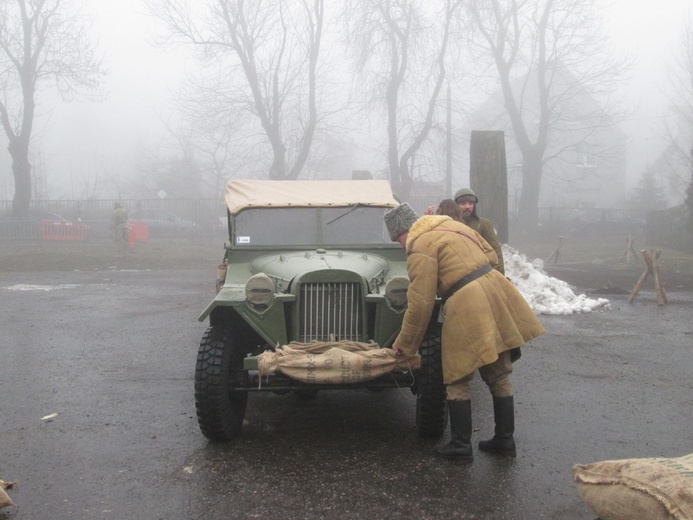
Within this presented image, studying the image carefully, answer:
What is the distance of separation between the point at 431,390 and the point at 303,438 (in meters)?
1.02

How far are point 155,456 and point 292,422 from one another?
1.10 m

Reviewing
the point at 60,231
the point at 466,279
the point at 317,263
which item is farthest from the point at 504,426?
the point at 60,231

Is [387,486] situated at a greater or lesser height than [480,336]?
lesser

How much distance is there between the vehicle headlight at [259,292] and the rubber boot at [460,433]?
1.42 metres

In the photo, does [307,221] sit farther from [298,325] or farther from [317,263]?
[298,325]

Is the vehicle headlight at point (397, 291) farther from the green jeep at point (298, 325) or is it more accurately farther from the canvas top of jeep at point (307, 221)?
the canvas top of jeep at point (307, 221)

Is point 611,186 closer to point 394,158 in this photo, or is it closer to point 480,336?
point 394,158

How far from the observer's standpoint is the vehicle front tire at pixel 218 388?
165 inches

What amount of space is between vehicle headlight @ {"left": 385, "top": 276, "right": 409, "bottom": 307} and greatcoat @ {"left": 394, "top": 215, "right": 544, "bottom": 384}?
44cm

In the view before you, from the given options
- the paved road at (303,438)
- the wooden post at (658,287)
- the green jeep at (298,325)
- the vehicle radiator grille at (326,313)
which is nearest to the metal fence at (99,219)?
the paved road at (303,438)

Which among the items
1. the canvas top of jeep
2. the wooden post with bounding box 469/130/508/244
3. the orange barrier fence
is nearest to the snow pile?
the wooden post with bounding box 469/130/508/244

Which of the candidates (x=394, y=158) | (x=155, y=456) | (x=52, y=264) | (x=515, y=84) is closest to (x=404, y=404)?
(x=155, y=456)

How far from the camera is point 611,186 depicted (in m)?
51.1

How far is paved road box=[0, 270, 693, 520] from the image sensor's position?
3.52 meters
